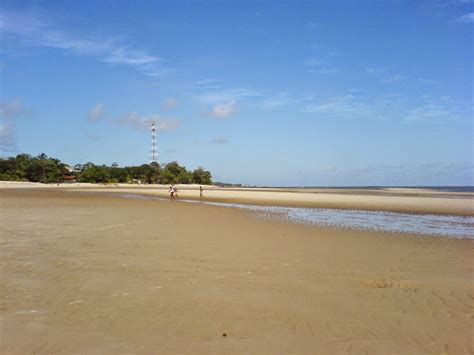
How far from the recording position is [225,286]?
6.84m

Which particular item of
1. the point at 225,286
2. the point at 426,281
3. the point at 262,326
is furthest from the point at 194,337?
the point at 426,281

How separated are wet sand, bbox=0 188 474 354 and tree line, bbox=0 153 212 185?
111 meters

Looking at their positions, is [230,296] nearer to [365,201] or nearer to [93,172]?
[365,201]

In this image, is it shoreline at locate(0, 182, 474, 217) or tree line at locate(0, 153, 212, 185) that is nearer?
shoreline at locate(0, 182, 474, 217)

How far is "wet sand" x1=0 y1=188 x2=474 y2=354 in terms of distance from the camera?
4.62m

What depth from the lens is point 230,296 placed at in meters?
6.29

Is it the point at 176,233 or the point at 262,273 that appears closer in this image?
the point at 262,273

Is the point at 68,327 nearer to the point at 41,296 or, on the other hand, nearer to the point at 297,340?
the point at 41,296

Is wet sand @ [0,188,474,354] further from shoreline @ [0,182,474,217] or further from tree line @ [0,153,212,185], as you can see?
tree line @ [0,153,212,185]

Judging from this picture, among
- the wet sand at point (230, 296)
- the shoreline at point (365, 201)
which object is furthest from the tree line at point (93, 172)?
the wet sand at point (230, 296)

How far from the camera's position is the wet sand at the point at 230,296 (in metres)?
4.62

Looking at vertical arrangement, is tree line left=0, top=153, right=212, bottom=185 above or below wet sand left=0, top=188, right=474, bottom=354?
above

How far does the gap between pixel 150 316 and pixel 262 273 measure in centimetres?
305

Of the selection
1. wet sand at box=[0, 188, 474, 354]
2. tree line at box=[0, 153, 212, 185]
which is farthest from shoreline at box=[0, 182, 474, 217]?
tree line at box=[0, 153, 212, 185]
